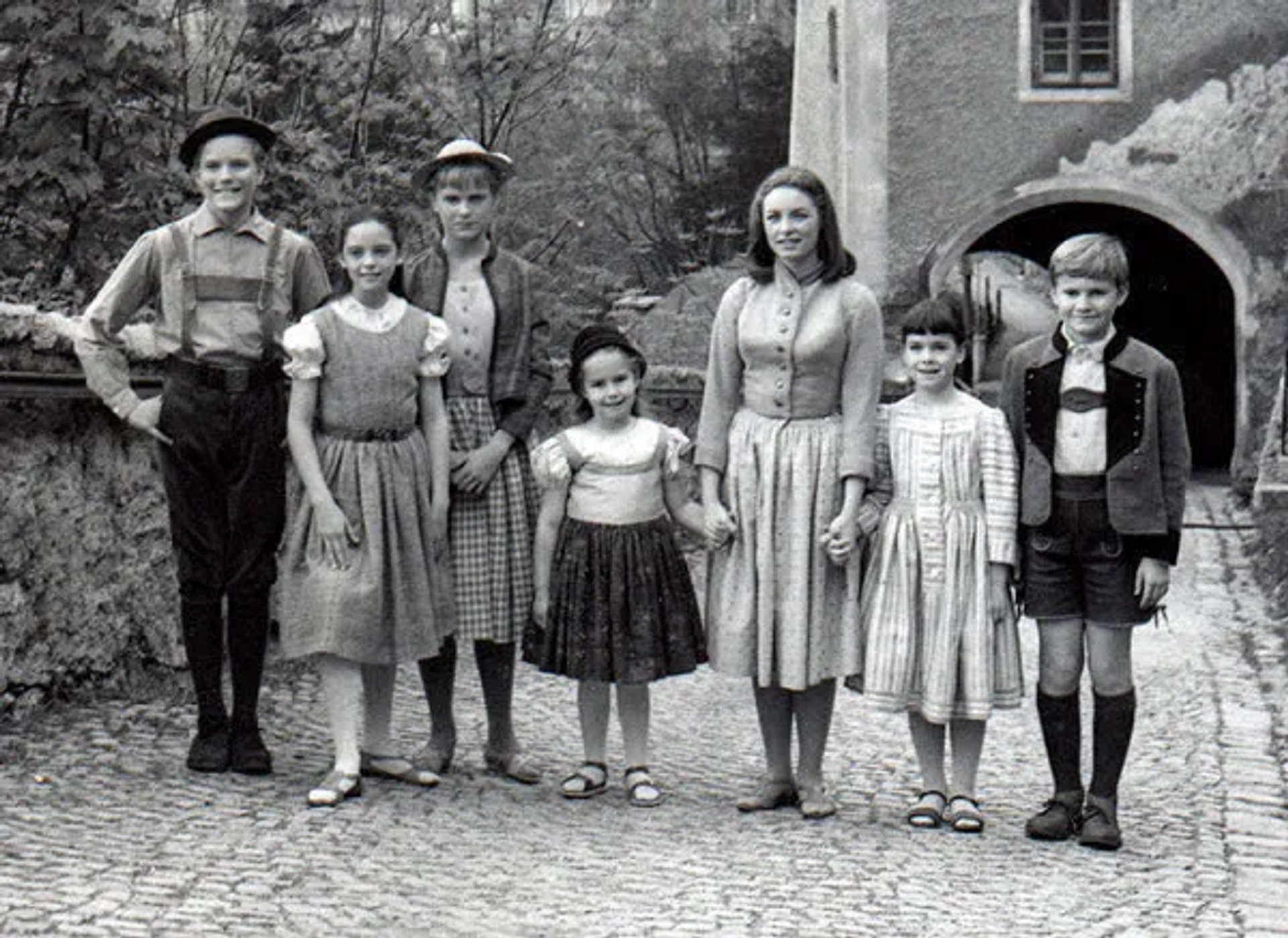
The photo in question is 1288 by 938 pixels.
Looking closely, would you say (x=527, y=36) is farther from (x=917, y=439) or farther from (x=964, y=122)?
(x=964, y=122)

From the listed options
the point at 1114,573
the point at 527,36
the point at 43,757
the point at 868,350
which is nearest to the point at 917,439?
the point at 868,350

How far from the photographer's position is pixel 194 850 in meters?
4.66

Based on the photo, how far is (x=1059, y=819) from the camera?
5195 mm

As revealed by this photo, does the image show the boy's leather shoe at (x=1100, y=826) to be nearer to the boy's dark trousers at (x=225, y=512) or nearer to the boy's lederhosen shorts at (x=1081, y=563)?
the boy's lederhosen shorts at (x=1081, y=563)

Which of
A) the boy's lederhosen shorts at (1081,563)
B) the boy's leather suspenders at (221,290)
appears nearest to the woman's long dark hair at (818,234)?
the boy's lederhosen shorts at (1081,563)

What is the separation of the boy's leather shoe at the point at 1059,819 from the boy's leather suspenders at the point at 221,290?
7.91ft

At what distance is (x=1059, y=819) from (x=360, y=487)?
201 cm

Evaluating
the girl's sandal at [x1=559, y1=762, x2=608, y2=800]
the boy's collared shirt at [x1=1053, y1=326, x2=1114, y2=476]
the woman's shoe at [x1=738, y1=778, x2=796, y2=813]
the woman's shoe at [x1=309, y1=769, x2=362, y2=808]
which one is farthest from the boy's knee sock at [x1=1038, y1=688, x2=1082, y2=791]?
the woman's shoe at [x1=309, y1=769, x2=362, y2=808]

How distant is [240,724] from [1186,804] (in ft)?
8.76

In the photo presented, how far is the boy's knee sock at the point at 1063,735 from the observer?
523 cm

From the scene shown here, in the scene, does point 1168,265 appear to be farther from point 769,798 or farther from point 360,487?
point 360,487

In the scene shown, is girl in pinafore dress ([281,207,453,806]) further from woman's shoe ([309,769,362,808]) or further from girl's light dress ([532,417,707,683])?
girl's light dress ([532,417,707,683])

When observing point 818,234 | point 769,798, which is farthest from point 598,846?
point 818,234

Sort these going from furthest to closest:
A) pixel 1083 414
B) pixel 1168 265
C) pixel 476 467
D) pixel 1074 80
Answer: pixel 1168 265 → pixel 1074 80 → pixel 476 467 → pixel 1083 414
